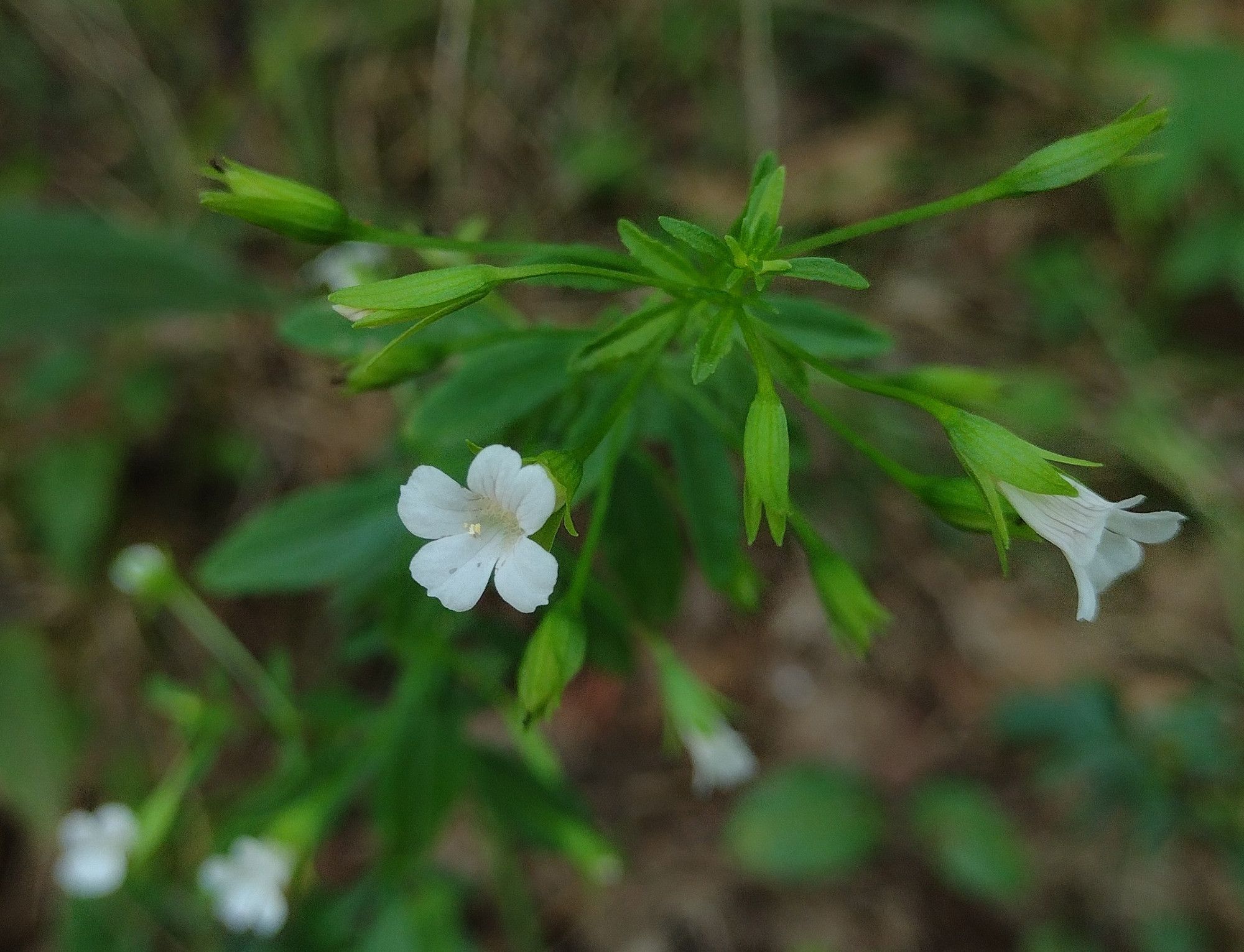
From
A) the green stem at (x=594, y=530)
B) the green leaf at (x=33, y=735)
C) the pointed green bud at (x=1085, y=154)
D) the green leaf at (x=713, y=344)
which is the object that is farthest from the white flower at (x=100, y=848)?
the pointed green bud at (x=1085, y=154)

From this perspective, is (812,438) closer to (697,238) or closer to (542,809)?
(542,809)

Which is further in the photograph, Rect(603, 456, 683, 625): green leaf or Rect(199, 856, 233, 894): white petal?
Rect(199, 856, 233, 894): white petal

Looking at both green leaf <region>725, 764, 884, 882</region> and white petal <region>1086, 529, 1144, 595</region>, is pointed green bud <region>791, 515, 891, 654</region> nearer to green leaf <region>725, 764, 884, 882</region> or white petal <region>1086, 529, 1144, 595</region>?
white petal <region>1086, 529, 1144, 595</region>

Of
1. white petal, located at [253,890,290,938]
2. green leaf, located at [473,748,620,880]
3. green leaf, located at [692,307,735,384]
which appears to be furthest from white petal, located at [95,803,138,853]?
green leaf, located at [692,307,735,384]

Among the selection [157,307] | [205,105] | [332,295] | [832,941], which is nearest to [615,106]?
[205,105]

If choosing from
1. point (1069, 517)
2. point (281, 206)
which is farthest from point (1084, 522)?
point (281, 206)

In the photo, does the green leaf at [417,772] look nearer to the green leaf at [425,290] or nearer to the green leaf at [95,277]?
the green leaf at [425,290]
